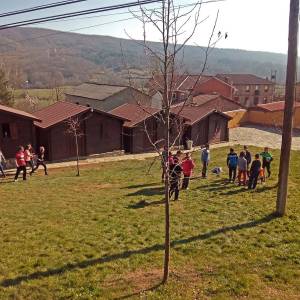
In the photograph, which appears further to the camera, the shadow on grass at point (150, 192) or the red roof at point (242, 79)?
the red roof at point (242, 79)

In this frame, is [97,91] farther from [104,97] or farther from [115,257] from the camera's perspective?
[115,257]

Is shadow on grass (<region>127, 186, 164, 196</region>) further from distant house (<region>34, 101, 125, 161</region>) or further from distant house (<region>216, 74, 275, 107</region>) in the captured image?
distant house (<region>216, 74, 275, 107</region>)

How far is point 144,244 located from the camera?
995cm

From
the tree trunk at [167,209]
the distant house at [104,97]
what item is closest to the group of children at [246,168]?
the tree trunk at [167,209]

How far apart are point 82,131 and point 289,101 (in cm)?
1862

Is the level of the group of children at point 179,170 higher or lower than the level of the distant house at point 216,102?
higher

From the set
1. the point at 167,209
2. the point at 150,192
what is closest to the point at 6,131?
the point at 150,192

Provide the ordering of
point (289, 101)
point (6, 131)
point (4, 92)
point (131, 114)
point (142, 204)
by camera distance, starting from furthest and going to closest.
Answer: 1. point (4, 92)
2. point (131, 114)
3. point (6, 131)
4. point (142, 204)
5. point (289, 101)

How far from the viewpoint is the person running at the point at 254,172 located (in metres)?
15.5

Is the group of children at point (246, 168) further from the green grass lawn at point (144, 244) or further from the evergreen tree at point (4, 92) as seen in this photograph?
the evergreen tree at point (4, 92)

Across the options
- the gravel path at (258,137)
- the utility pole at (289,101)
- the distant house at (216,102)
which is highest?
the utility pole at (289,101)

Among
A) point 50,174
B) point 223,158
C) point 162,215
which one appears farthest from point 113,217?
point 223,158

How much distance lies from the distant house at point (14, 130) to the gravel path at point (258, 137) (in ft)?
66.2

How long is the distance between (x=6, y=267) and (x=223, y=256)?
17.2 feet
